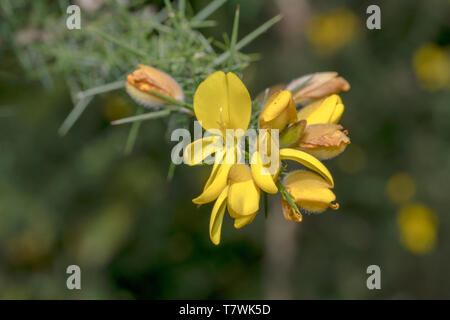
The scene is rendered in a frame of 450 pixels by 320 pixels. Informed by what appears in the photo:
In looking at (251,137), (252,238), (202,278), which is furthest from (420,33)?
(251,137)

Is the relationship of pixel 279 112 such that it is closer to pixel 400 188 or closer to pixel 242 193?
pixel 242 193

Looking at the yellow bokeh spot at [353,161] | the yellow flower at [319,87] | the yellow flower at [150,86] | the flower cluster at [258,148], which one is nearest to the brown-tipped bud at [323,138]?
Result: the flower cluster at [258,148]

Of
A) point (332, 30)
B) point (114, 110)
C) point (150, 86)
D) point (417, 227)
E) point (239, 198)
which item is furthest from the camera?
point (332, 30)

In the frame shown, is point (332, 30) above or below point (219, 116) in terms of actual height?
above

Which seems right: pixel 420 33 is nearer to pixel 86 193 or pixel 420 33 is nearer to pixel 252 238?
pixel 252 238

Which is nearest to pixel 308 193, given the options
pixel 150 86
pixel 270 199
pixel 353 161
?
pixel 150 86

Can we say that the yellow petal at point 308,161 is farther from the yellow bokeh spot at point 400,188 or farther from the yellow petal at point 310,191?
the yellow bokeh spot at point 400,188

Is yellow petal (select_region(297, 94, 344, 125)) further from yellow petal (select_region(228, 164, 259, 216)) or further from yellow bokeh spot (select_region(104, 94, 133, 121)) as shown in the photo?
yellow bokeh spot (select_region(104, 94, 133, 121))
